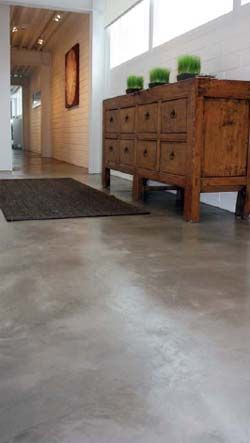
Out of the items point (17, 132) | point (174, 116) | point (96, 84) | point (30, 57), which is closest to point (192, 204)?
point (174, 116)

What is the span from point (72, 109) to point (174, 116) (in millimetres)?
6696

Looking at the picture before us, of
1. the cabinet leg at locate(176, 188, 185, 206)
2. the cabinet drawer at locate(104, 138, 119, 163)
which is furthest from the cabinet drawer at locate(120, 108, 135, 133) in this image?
the cabinet leg at locate(176, 188, 185, 206)

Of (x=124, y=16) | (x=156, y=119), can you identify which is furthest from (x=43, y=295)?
(x=124, y=16)

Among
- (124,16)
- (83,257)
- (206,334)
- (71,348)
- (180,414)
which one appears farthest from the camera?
(124,16)

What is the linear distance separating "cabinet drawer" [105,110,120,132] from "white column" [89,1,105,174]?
6.64ft

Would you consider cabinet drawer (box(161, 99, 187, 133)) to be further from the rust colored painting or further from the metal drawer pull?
the rust colored painting

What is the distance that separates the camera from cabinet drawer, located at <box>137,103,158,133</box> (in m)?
3.99

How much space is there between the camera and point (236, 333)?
1.51 meters

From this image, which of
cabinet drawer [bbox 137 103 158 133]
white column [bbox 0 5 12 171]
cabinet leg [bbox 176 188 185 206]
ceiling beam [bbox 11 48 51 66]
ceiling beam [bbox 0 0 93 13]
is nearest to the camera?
cabinet drawer [bbox 137 103 158 133]

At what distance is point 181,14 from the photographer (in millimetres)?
4922

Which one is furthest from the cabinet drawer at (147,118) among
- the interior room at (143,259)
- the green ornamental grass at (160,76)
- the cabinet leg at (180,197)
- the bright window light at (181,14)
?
the bright window light at (181,14)

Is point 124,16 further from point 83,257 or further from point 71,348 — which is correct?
point 71,348

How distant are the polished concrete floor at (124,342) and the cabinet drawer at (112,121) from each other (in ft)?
8.68

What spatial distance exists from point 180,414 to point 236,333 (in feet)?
1.66
